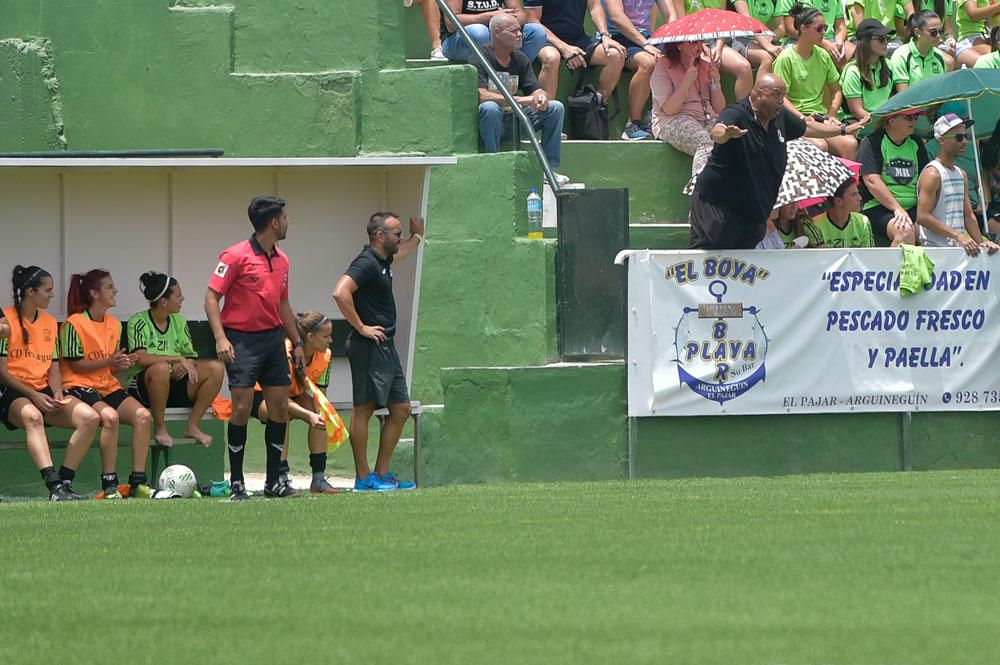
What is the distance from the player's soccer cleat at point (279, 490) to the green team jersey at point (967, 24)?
10967 mm

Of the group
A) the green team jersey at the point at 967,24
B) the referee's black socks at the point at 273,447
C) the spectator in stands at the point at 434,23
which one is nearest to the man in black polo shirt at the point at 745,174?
the spectator in stands at the point at 434,23

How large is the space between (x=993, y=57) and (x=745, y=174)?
220 inches

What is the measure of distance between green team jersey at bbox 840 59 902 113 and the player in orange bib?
7779mm

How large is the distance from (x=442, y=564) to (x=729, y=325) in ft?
20.3

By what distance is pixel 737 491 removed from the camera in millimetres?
11945

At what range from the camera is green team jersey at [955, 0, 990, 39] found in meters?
20.0

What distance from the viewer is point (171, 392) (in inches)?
543

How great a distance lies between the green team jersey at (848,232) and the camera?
15.0m

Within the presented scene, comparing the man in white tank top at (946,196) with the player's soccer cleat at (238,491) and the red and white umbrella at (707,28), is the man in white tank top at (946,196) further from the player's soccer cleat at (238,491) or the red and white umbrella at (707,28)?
the player's soccer cleat at (238,491)

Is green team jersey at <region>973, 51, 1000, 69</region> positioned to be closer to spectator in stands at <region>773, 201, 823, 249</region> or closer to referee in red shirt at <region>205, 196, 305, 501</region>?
spectator in stands at <region>773, 201, 823, 249</region>

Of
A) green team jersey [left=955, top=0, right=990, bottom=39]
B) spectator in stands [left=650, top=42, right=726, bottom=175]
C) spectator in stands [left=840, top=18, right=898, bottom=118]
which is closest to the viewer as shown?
spectator in stands [left=650, top=42, right=726, bottom=175]

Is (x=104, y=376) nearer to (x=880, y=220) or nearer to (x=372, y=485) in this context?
(x=372, y=485)

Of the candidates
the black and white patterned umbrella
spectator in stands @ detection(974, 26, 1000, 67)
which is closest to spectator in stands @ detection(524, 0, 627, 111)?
the black and white patterned umbrella

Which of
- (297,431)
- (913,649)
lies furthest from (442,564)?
(297,431)
